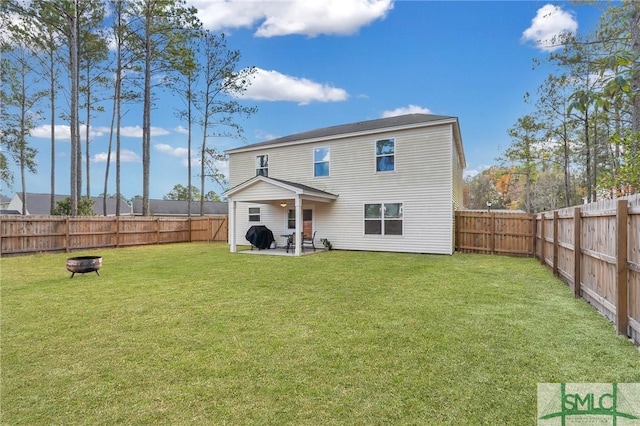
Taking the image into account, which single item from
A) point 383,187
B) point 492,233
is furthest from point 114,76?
point 492,233

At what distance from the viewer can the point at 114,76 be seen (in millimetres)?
18766

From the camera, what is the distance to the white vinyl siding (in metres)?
11.1

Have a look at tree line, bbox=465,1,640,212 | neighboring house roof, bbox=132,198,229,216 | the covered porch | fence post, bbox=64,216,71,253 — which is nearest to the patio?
the covered porch

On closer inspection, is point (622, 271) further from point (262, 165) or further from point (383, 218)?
point (262, 165)

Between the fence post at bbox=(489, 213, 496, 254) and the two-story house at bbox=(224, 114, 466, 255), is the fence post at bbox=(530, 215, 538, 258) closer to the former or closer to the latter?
the fence post at bbox=(489, 213, 496, 254)

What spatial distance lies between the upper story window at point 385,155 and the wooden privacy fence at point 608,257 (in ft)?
21.5

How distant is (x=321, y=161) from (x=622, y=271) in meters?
11.0

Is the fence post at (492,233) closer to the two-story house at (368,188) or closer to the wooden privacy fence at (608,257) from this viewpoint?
the two-story house at (368,188)

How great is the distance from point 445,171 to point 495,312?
7563mm

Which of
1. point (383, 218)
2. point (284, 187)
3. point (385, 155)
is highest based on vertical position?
point (385, 155)

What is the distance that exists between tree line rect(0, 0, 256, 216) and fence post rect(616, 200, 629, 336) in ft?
55.7

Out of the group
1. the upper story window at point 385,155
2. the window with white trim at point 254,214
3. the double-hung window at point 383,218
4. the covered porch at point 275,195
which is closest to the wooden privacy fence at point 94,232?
the window with white trim at point 254,214

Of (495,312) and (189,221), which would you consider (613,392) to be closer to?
(495,312)

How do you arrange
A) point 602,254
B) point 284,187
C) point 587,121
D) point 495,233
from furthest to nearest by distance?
point 587,121 < point 495,233 < point 284,187 < point 602,254
